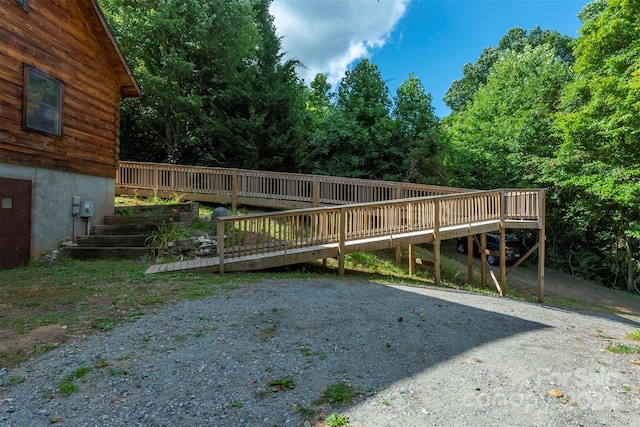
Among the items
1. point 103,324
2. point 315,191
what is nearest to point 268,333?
point 103,324

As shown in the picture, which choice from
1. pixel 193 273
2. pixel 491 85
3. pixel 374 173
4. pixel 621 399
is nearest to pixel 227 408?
pixel 621 399

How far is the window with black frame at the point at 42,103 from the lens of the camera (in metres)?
7.04

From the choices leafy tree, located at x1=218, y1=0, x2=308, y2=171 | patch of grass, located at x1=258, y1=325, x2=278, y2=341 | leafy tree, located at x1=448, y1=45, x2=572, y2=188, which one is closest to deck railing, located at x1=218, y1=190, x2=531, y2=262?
patch of grass, located at x1=258, y1=325, x2=278, y2=341

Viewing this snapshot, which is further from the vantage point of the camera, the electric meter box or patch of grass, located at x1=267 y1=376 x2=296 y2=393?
the electric meter box

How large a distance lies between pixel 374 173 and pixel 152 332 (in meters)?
13.0

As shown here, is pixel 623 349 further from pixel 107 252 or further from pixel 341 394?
pixel 107 252

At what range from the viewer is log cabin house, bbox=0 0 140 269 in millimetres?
6645

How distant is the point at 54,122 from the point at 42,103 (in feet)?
1.48

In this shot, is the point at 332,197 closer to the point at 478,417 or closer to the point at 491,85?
the point at 478,417

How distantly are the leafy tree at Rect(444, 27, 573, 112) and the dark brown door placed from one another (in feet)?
119

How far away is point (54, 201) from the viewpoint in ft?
→ 24.9

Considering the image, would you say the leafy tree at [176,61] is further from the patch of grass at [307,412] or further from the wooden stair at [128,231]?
the patch of grass at [307,412]

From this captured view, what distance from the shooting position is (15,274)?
609 cm

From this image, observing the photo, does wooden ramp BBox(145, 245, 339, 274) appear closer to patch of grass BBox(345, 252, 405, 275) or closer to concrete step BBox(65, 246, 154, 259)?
concrete step BBox(65, 246, 154, 259)
